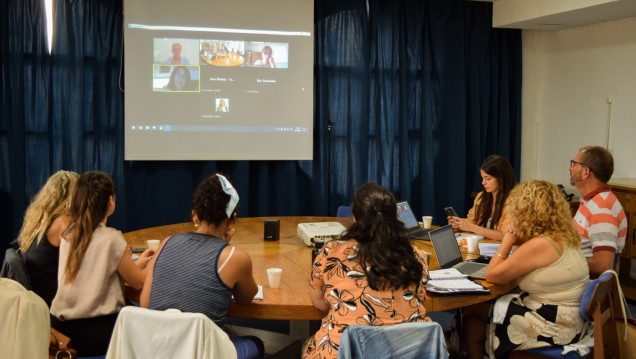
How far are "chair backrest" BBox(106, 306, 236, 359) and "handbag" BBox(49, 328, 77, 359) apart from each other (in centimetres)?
34

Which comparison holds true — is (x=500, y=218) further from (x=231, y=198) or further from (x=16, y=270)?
(x=16, y=270)

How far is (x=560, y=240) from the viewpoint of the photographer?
2.63 meters

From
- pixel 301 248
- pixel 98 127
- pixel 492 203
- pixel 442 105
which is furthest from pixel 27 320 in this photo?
pixel 442 105

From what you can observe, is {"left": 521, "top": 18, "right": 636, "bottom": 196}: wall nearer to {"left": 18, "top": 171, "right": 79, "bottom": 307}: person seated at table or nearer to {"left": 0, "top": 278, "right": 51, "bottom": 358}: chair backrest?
{"left": 18, "top": 171, "right": 79, "bottom": 307}: person seated at table

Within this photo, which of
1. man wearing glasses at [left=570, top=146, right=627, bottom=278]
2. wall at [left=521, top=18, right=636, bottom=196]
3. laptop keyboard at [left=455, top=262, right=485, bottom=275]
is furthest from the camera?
wall at [left=521, top=18, right=636, bottom=196]

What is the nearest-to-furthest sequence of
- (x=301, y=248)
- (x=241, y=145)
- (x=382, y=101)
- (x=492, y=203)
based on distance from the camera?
(x=301, y=248)
(x=492, y=203)
(x=241, y=145)
(x=382, y=101)

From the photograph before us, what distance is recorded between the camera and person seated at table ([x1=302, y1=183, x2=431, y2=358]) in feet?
6.98

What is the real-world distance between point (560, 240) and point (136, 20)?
3.92 metres

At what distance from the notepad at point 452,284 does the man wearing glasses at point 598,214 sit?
889mm

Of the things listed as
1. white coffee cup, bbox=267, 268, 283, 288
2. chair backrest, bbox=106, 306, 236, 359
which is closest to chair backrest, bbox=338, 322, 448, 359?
chair backrest, bbox=106, 306, 236, 359

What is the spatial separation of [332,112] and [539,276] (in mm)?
3385

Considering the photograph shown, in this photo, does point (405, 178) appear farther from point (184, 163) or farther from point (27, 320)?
point (27, 320)

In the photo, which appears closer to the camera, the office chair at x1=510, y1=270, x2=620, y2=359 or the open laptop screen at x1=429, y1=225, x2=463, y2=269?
the office chair at x1=510, y1=270, x2=620, y2=359

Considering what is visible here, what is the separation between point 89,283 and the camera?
243cm
